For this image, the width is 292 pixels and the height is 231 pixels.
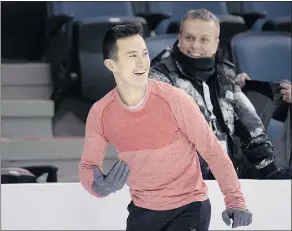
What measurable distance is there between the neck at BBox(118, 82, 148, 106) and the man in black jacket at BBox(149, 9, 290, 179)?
12.1 inches

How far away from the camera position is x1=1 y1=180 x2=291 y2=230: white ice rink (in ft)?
8.36

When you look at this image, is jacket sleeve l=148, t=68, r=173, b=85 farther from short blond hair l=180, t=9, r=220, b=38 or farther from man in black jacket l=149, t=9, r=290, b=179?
short blond hair l=180, t=9, r=220, b=38

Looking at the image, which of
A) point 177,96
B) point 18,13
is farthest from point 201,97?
point 18,13

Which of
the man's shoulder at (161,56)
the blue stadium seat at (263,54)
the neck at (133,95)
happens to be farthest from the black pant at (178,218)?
the blue stadium seat at (263,54)

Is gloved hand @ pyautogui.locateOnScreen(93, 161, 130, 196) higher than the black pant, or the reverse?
gloved hand @ pyautogui.locateOnScreen(93, 161, 130, 196)

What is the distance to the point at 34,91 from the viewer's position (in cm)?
262

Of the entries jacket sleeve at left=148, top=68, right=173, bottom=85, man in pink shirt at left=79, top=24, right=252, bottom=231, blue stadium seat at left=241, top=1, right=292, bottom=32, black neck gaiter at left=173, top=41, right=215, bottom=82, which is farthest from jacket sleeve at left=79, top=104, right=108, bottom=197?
blue stadium seat at left=241, top=1, right=292, bottom=32

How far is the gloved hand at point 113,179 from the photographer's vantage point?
6.43 feet

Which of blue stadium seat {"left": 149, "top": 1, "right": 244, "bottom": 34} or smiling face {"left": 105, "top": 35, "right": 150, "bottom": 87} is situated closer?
smiling face {"left": 105, "top": 35, "right": 150, "bottom": 87}

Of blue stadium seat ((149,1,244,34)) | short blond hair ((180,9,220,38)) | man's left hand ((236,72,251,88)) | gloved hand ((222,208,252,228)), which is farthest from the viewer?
blue stadium seat ((149,1,244,34))

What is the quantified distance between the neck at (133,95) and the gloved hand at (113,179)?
166mm

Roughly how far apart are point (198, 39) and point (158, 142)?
0.51m

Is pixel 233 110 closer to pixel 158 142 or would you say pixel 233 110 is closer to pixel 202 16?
pixel 202 16

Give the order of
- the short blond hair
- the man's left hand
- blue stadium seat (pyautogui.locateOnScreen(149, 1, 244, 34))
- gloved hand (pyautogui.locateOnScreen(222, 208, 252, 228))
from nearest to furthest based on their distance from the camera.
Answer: gloved hand (pyautogui.locateOnScreen(222, 208, 252, 228))
the short blond hair
the man's left hand
blue stadium seat (pyautogui.locateOnScreen(149, 1, 244, 34))
